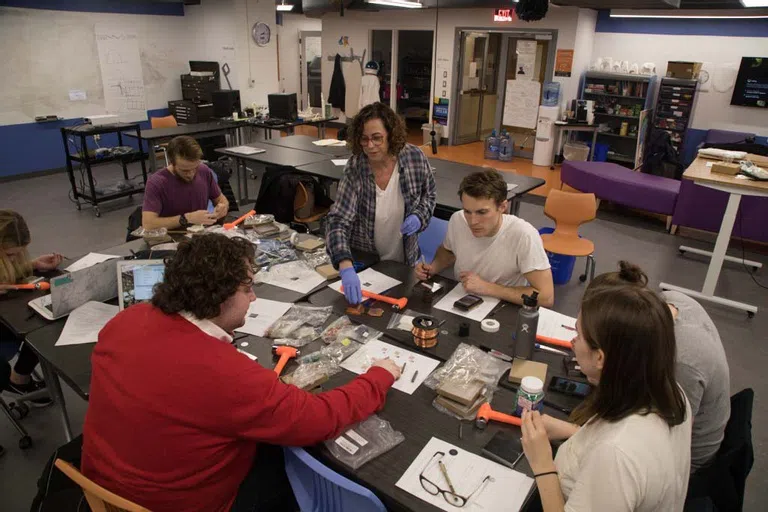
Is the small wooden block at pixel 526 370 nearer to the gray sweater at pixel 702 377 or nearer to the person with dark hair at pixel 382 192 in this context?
the gray sweater at pixel 702 377

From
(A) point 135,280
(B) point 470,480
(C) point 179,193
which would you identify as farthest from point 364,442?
(C) point 179,193

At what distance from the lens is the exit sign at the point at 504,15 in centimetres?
800

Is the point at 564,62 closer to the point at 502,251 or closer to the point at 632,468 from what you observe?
the point at 502,251

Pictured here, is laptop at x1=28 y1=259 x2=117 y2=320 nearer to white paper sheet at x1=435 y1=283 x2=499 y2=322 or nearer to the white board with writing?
white paper sheet at x1=435 y1=283 x2=499 y2=322

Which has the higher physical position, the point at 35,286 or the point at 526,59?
the point at 526,59

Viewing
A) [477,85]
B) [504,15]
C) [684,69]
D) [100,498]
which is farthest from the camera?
[477,85]

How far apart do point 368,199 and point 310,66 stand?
10.2 meters

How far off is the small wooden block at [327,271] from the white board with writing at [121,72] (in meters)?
7.07

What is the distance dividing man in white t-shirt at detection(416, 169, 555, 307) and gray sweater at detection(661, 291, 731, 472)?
2.21 ft

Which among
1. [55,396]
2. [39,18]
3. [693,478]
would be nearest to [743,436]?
[693,478]

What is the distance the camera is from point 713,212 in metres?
5.25

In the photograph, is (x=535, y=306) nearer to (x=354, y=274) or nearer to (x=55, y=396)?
(x=354, y=274)

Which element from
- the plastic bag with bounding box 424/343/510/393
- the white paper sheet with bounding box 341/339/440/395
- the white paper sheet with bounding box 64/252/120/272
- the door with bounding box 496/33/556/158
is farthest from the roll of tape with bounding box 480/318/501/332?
the door with bounding box 496/33/556/158

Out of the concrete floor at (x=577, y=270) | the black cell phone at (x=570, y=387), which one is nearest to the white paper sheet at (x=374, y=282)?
the black cell phone at (x=570, y=387)
